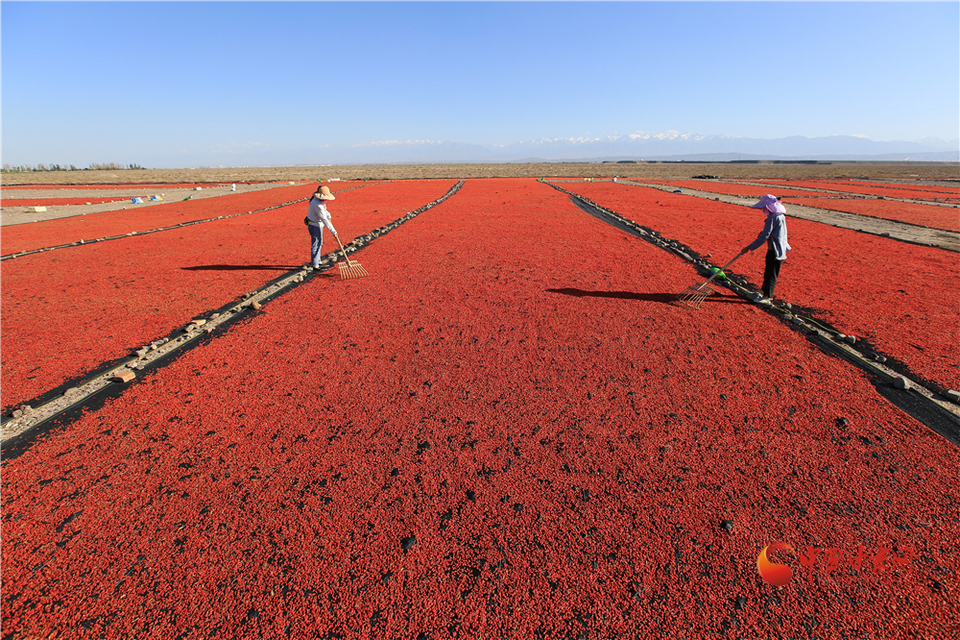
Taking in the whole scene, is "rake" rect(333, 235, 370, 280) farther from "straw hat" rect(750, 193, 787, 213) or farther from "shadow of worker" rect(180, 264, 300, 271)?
"straw hat" rect(750, 193, 787, 213)

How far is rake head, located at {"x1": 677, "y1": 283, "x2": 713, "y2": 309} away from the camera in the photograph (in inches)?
253

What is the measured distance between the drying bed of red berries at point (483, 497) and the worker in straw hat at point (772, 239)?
5.04 ft

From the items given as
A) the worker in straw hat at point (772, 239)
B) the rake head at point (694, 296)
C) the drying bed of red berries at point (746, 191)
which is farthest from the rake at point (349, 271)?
the drying bed of red berries at point (746, 191)

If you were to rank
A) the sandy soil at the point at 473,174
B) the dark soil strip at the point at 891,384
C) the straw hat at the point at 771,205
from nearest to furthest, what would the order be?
the dark soil strip at the point at 891,384 < the straw hat at the point at 771,205 < the sandy soil at the point at 473,174

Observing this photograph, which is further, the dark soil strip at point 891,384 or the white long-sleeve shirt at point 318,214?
the white long-sleeve shirt at point 318,214

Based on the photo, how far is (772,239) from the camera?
6.18 metres

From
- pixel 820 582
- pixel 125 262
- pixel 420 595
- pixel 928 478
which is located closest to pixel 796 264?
pixel 928 478

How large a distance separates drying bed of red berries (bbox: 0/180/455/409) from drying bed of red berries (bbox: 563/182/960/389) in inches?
361

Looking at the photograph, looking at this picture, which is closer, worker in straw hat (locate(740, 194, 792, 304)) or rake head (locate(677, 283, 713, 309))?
worker in straw hat (locate(740, 194, 792, 304))

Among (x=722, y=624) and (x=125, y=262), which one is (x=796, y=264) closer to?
(x=722, y=624)

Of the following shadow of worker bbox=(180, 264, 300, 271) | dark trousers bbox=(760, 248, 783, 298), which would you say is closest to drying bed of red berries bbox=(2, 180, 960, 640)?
dark trousers bbox=(760, 248, 783, 298)

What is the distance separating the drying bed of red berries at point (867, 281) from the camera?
5.10 meters

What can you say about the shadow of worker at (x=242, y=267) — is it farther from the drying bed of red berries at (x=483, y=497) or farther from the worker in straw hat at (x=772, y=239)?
the worker in straw hat at (x=772, y=239)

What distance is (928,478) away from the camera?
9.89 ft
